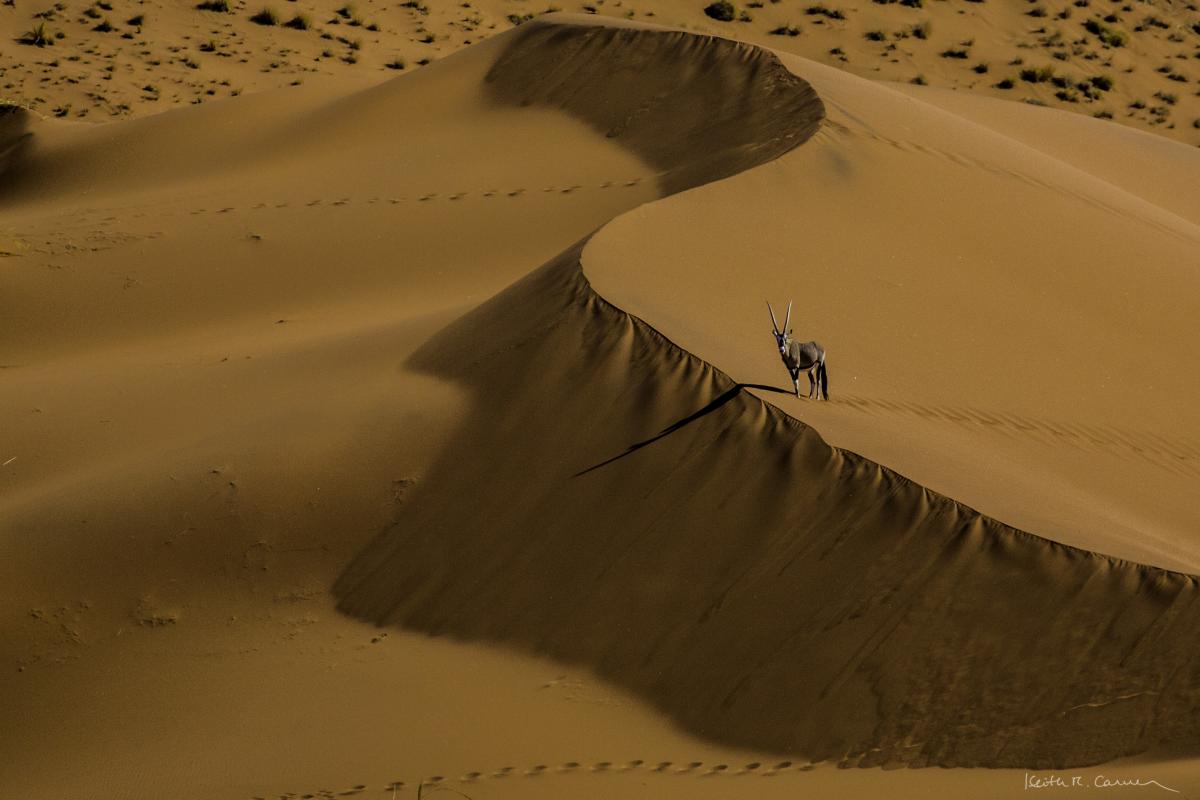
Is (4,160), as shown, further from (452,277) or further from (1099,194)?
(1099,194)

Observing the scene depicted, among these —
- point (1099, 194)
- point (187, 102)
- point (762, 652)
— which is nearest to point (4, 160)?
point (187, 102)

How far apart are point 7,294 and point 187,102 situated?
1153cm

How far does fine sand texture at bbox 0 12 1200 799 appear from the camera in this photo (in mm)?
8406

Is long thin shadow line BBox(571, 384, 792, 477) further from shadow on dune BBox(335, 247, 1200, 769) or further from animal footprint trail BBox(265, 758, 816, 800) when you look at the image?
animal footprint trail BBox(265, 758, 816, 800)

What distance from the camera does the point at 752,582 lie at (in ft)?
30.2

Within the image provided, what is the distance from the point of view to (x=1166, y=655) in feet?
26.9

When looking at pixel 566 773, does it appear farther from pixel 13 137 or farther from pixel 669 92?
pixel 13 137
